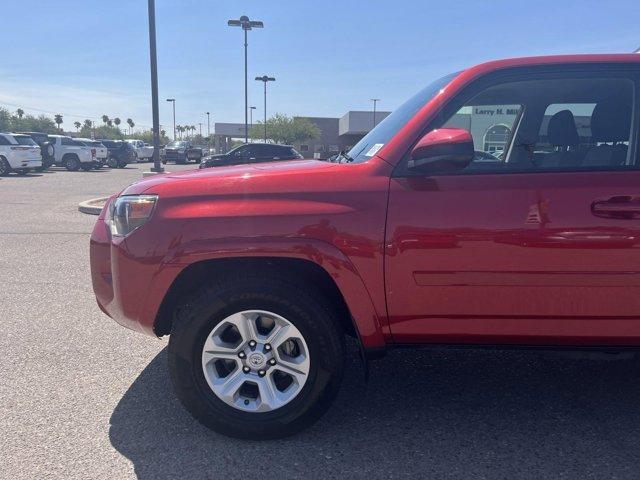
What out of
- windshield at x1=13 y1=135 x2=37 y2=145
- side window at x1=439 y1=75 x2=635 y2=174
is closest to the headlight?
side window at x1=439 y1=75 x2=635 y2=174

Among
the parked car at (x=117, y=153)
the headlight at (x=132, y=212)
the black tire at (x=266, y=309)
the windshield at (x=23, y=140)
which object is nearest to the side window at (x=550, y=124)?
the black tire at (x=266, y=309)

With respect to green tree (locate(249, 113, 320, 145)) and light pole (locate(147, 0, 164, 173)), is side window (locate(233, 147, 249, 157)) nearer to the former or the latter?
light pole (locate(147, 0, 164, 173))

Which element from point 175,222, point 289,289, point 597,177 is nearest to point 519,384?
A: point 597,177

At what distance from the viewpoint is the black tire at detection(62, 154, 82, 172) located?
2833 centimetres

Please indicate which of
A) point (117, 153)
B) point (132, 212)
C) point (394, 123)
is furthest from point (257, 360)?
point (117, 153)

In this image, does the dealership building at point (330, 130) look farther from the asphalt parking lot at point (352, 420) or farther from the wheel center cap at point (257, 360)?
the wheel center cap at point (257, 360)

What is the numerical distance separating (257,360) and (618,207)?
1895 mm

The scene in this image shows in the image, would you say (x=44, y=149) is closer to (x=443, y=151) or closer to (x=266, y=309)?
(x=266, y=309)

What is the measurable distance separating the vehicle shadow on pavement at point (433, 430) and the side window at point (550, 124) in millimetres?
1387

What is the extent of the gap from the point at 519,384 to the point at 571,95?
177cm

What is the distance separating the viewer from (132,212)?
2.79 metres

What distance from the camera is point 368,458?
2.64 meters

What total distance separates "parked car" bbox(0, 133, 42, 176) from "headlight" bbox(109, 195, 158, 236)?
22.6 meters

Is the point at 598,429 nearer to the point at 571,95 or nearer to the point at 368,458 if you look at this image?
the point at 368,458
